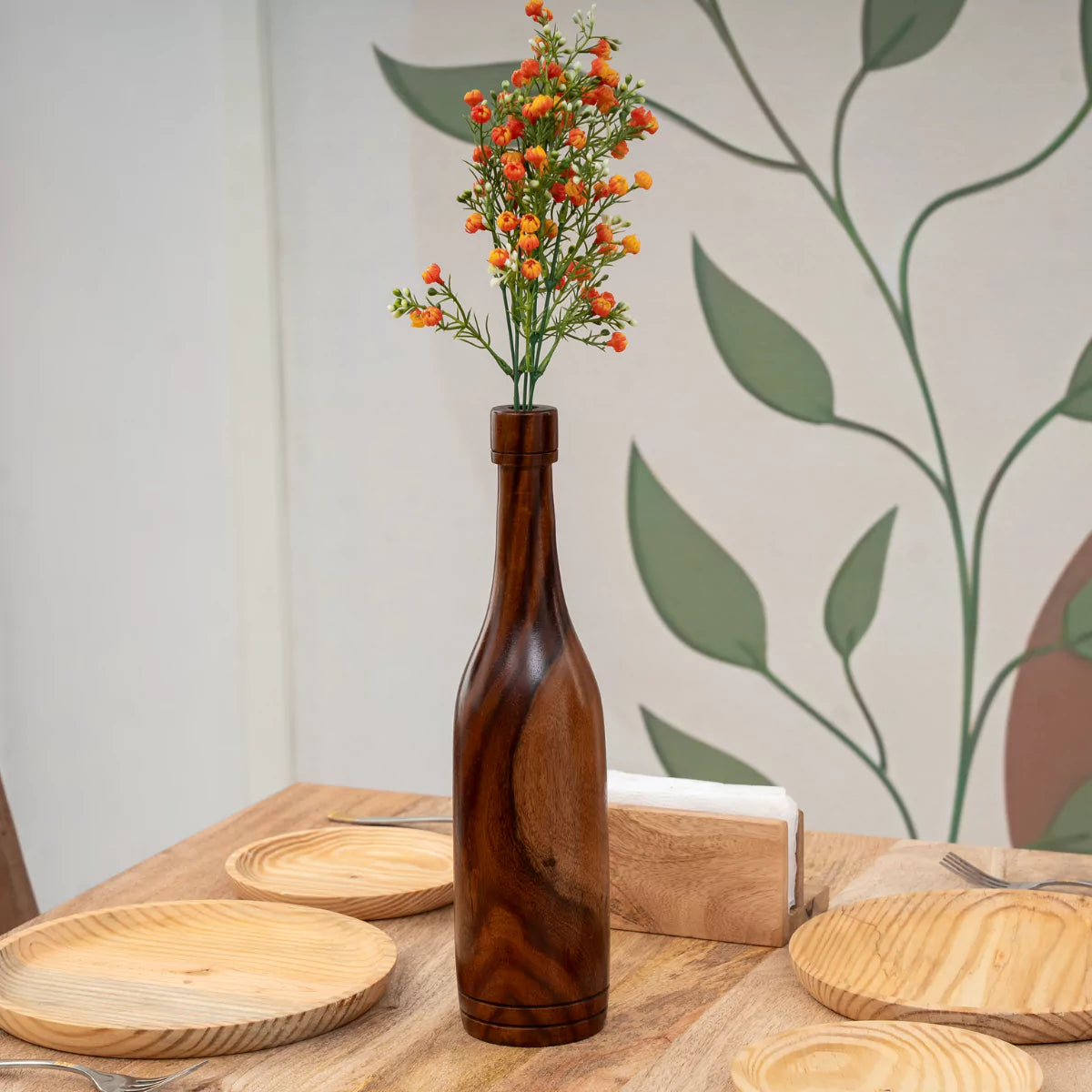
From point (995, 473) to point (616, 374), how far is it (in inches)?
26.0

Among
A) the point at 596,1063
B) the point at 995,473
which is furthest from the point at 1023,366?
the point at 596,1063

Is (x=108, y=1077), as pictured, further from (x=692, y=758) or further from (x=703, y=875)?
(x=692, y=758)

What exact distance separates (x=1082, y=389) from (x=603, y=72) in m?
1.58

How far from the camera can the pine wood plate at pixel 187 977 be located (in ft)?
2.82

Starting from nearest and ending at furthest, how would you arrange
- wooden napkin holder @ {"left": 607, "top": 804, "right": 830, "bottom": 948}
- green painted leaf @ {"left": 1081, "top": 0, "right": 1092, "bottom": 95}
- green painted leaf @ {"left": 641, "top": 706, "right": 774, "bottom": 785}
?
1. wooden napkin holder @ {"left": 607, "top": 804, "right": 830, "bottom": 948}
2. green painted leaf @ {"left": 1081, "top": 0, "right": 1092, "bottom": 95}
3. green painted leaf @ {"left": 641, "top": 706, "right": 774, "bottom": 785}

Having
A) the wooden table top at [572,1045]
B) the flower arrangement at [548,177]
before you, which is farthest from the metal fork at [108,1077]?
the flower arrangement at [548,177]

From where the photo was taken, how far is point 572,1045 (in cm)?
88

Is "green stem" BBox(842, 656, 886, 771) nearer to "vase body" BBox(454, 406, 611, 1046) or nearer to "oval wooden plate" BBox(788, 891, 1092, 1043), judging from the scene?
"oval wooden plate" BBox(788, 891, 1092, 1043)

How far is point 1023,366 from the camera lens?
2191 mm

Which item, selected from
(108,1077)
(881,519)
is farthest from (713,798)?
(881,519)

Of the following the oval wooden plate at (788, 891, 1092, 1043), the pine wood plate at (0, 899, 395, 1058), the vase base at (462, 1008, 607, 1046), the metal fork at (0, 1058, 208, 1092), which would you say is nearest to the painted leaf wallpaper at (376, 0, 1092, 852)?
the oval wooden plate at (788, 891, 1092, 1043)

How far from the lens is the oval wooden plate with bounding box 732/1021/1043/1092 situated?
785 millimetres

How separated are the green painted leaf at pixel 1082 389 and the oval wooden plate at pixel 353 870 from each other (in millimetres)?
1357

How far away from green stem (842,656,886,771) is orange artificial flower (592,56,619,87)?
167cm
